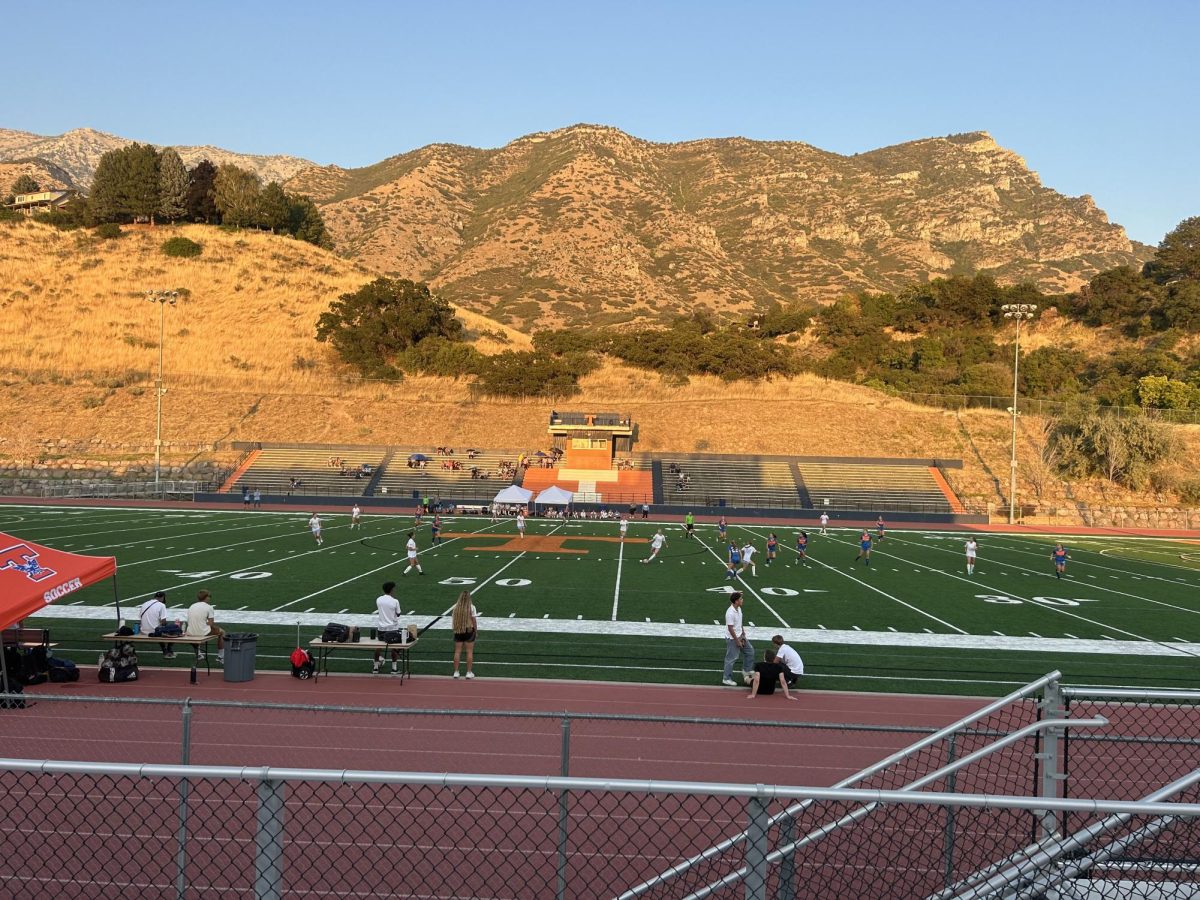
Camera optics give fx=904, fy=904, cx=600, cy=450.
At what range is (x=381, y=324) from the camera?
85.0 m

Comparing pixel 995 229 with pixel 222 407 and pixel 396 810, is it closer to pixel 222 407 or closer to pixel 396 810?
pixel 222 407

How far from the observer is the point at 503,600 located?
2292 cm

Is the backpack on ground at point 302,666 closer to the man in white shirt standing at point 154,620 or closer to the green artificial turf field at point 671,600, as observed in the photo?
the green artificial turf field at point 671,600

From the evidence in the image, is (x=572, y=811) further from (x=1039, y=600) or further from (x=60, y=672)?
(x=1039, y=600)

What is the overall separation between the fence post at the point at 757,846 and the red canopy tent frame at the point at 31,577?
11.6 metres

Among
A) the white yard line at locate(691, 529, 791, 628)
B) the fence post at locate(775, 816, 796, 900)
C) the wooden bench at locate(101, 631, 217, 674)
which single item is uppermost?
the fence post at locate(775, 816, 796, 900)

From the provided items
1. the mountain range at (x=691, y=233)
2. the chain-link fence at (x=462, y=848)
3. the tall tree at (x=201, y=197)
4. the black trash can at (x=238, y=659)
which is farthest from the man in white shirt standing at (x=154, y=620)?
the mountain range at (x=691, y=233)

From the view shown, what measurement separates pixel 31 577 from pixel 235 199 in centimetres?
11023

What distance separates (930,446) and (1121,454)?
40.9 ft

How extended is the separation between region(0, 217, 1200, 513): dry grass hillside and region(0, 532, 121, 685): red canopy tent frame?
5461cm

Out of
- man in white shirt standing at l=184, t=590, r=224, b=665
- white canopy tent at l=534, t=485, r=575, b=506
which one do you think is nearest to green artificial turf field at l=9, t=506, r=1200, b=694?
man in white shirt standing at l=184, t=590, r=224, b=665

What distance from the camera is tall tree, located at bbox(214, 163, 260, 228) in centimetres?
11069

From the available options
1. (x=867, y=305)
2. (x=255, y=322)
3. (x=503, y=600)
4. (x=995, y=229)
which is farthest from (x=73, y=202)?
(x=995, y=229)

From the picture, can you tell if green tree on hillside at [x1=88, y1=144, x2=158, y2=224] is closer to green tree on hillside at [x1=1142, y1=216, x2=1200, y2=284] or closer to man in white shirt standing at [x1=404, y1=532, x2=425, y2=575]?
man in white shirt standing at [x1=404, y1=532, x2=425, y2=575]
